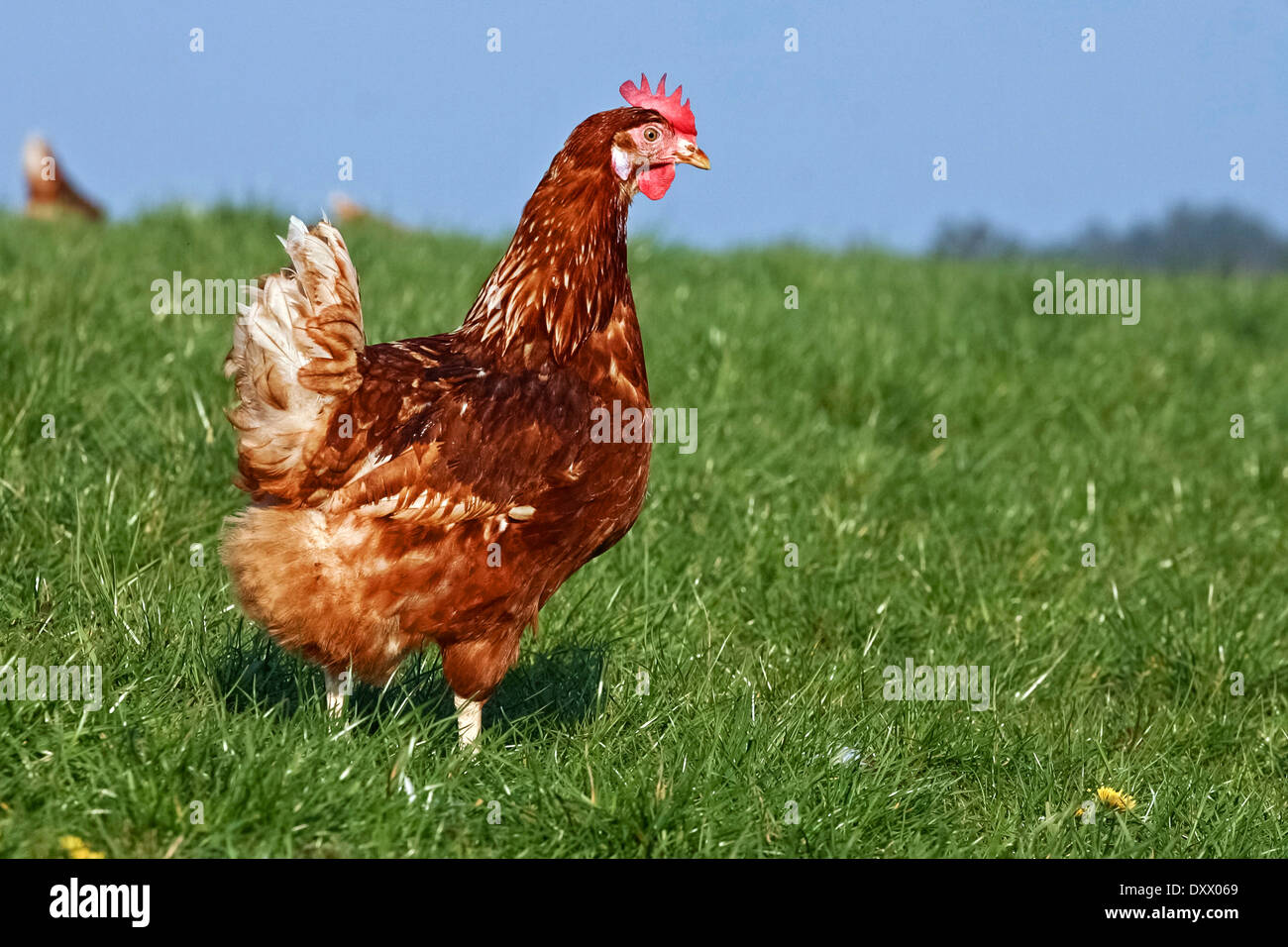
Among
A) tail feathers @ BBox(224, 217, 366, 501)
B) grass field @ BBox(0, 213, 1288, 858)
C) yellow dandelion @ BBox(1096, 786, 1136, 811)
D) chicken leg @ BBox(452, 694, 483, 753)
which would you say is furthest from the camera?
yellow dandelion @ BBox(1096, 786, 1136, 811)

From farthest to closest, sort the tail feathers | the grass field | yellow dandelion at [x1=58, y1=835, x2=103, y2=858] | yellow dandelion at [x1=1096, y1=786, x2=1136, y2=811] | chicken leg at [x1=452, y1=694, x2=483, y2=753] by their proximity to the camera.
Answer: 1. yellow dandelion at [x1=1096, y1=786, x2=1136, y2=811]
2. chicken leg at [x1=452, y1=694, x2=483, y2=753]
3. the tail feathers
4. the grass field
5. yellow dandelion at [x1=58, y1=835, x2=103, y2=858]

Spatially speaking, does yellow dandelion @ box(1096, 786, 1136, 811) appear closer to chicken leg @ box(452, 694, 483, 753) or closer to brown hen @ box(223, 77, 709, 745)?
brown hen @ box(223, 77, 709, 745)

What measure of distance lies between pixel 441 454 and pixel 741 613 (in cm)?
205

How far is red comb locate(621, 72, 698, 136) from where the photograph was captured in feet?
14.5

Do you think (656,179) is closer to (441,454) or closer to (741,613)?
(441,454)

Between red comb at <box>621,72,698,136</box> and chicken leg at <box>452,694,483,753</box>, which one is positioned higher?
red comb at <box>621,72,698,136</box>

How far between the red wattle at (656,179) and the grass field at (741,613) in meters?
1.70

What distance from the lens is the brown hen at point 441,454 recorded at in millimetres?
3805

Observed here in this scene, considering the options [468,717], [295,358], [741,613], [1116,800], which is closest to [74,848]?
[468,717]

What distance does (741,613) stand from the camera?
18.3 ft

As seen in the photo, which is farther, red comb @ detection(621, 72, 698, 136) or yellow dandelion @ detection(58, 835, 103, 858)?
red comb @ detection(621, 72, 698, 136)

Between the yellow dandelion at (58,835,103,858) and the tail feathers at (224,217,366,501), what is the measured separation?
111 cm

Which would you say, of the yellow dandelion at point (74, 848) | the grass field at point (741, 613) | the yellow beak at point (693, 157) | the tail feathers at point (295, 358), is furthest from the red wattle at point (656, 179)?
the yellow dandelion at point (74, 848)

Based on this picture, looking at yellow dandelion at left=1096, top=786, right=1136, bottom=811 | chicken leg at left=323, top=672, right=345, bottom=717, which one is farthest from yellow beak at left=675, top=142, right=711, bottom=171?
yellow dandelion at left=1096, top=786, right=1136, bottom=811
